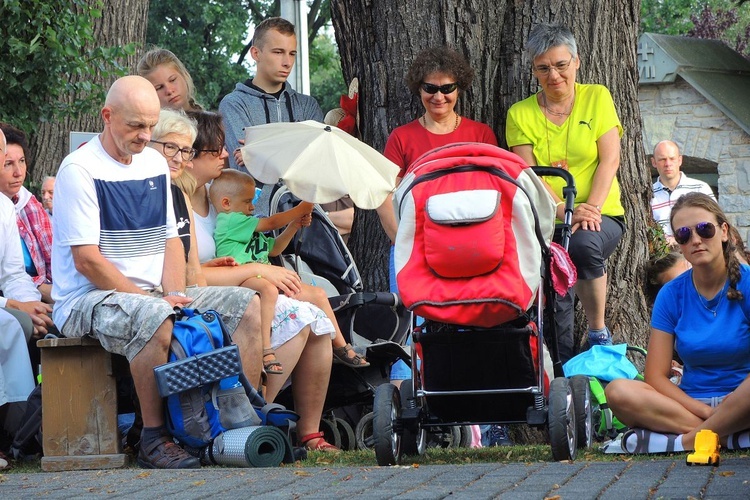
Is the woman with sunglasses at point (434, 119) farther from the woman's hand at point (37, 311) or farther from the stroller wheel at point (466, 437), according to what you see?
the woman's hand at point (37, 311)

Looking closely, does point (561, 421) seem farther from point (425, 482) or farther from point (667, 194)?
point (667, 194)

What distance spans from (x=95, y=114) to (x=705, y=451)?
8.29 m

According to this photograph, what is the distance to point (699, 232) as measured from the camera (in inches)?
247

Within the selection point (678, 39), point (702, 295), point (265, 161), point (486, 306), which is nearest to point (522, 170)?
point (486, 306)

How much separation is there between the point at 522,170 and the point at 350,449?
7.84ft

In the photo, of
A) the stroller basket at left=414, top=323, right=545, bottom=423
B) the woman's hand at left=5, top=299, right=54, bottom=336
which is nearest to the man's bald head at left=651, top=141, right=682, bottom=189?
the stroller basket at left=414, top=323, right=545, bottom=423

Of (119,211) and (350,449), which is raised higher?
(119,211)

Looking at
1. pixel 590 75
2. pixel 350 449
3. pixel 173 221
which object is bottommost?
pixel 350 449

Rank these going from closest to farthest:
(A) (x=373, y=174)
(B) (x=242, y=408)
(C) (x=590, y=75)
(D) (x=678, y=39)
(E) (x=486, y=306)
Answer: (E) (x=486, y=306) → (B) (x=242, y=408) → (A) (x=373, y=174) → (C) (x=590, y=75) → (D) (x=678, y=39)

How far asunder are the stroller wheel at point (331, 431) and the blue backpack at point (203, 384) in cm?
126

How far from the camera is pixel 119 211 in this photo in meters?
6.41

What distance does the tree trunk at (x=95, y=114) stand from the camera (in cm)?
1225

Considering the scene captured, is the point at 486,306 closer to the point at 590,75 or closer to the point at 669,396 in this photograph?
the point at 669,396

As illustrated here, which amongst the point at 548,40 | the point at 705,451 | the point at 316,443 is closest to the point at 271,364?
the point at 316,443
